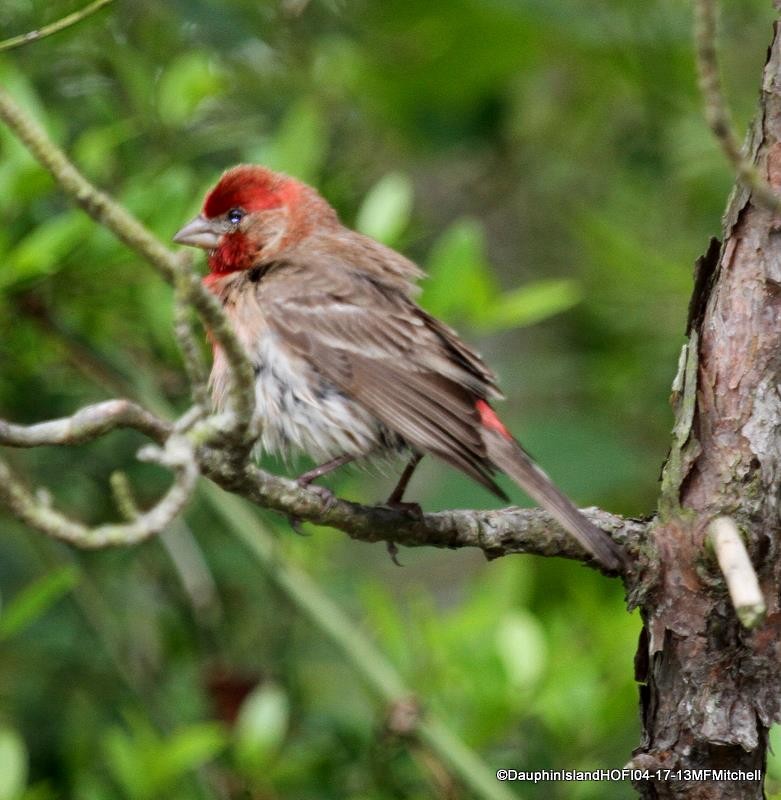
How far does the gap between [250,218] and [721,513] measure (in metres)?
2.44

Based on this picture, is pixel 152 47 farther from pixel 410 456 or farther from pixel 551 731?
pixel 551 731

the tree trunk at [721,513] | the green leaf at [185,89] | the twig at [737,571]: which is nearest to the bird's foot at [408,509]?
the tree trunk at [721,513]

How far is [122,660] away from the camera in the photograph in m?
5.07

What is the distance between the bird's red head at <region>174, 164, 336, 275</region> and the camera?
186 inches

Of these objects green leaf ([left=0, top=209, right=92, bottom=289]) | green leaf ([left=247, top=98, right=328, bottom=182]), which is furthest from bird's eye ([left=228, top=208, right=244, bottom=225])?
green leaf ([left=0, top=209, right=92, bottom=289])

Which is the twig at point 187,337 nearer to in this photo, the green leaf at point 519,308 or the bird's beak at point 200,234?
the bird's beak at point 200,234

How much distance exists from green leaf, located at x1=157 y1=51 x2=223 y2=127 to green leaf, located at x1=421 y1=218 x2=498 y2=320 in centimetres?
109

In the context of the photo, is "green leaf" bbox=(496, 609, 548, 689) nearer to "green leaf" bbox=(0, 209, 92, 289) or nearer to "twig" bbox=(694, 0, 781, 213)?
"green leaf" bbox=(0, 209, 92, 289)

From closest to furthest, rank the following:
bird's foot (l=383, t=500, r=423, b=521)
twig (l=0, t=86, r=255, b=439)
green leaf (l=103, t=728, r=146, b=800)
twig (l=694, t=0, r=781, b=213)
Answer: twig (l=0, t=86, r=255, b=439) → twig (l=694, t=0, r=781, b=213) → bird's foot (l=383, t=500, r=423, b=521) → green leaf (l=103, t=728, r=146, b=800)

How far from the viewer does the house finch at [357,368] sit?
3736 millimetres

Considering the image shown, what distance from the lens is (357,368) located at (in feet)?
13.3

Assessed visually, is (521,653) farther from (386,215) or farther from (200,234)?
(200,234)

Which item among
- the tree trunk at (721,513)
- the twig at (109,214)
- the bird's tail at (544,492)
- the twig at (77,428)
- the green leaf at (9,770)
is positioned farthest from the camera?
the green leaf at (9,770)

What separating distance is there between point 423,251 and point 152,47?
1.57 m
